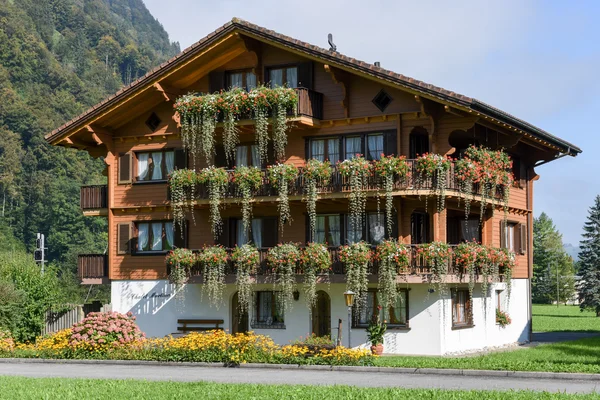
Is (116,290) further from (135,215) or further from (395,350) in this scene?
(395,350)

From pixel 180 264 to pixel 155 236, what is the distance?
3.25 m

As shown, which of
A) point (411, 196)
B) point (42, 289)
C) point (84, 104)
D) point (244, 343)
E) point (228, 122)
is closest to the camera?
point (244, 343)

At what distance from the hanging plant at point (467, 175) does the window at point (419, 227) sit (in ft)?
5.99

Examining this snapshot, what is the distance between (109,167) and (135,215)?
2.13 meters

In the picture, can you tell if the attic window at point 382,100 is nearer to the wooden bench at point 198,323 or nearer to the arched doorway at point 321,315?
the arched doorway at point 321,315

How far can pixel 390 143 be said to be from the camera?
34.7 meters

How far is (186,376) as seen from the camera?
26.0 m

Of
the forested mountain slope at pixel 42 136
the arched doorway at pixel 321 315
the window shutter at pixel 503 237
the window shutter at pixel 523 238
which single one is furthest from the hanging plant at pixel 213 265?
the forested mountain slope at pixel 42 136

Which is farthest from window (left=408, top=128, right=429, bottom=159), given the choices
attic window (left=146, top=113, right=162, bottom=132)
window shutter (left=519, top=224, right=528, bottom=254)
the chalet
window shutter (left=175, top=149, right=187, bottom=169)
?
attic window (left=146, top=113, right=162, bottom=132)

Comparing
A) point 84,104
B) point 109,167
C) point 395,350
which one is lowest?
point 395,350

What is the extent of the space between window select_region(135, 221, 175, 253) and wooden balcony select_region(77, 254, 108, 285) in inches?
67.3

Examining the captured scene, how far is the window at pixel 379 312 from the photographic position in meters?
34.0

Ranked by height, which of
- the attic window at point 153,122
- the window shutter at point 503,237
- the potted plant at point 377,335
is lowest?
the potted plant at point 377,335

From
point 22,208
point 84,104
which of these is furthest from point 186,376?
point 84,104
